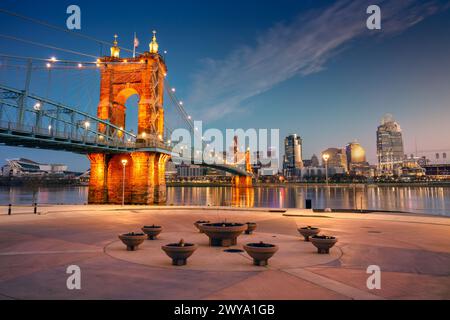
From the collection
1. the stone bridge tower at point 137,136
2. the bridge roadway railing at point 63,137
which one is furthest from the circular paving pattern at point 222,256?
the stone bridge tower at point 137,136

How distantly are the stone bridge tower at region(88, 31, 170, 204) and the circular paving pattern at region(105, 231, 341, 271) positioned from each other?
35103 millimetres

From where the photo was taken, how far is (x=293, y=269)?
1010 cm

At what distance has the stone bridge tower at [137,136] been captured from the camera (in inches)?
1932

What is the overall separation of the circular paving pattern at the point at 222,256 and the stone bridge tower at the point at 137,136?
35.1 m

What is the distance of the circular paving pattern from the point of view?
10.5 metres

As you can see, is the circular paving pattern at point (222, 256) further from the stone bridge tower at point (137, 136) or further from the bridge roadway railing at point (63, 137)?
the stone bridge tower at point (137, 136)

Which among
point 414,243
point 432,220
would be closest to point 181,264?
point 414,243

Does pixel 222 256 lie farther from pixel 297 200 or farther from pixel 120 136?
pixel 297 200

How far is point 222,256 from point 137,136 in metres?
42.8

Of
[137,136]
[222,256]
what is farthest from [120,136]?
[222,256]

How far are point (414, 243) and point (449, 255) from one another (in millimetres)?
2680

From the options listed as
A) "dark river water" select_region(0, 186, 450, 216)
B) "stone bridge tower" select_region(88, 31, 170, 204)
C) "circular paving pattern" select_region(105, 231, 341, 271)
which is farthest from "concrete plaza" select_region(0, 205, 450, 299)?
"stone bridge tower" select_region(88, 31, 170, 204)

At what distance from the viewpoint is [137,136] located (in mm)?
51594
